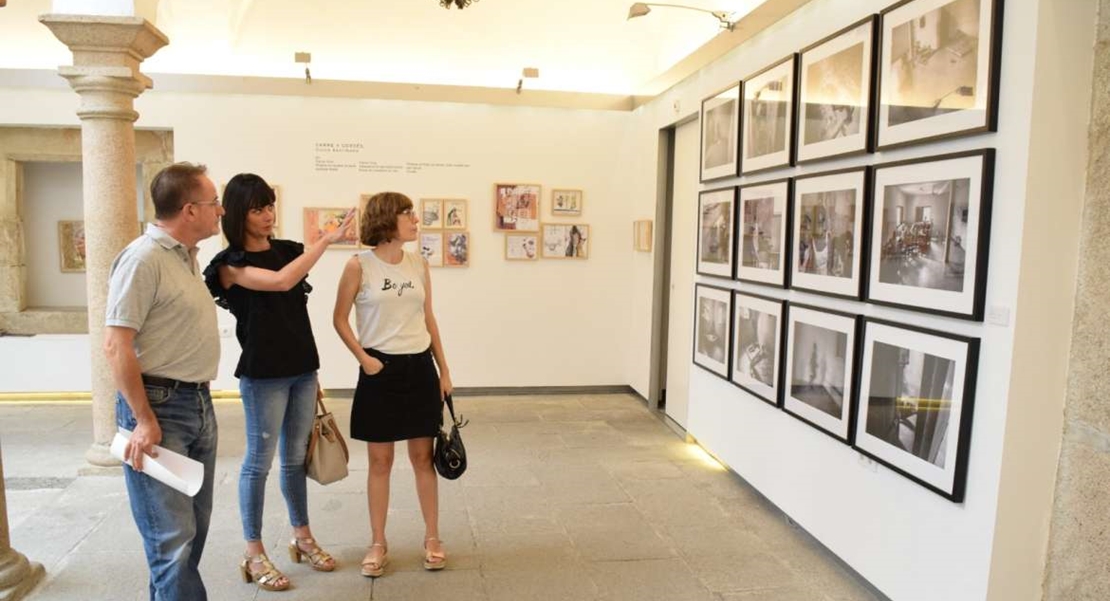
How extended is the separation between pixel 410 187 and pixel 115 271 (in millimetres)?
5331

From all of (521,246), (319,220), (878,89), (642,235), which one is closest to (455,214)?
(521,246)

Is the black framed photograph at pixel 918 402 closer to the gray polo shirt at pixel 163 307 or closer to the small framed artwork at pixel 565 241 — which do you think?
the gray polo shirt at pixel 163 307

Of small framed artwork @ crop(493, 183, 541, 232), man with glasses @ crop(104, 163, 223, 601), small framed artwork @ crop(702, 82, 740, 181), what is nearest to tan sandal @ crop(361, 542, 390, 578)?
man with glasses @ crop(104, 163, 223, 601)

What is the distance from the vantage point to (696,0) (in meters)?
5.83

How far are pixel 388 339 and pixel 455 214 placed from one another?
4.49 metres

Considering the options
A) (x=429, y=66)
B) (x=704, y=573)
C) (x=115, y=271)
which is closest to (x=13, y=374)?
(x=429, y=66)

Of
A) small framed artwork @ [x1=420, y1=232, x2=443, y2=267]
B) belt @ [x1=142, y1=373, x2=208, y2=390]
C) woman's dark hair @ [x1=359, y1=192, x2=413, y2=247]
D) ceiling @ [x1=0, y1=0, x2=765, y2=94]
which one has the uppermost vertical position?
ceiling @ [x1=0, y1=0, x2=765, y2=94]

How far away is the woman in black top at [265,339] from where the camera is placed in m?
3.13

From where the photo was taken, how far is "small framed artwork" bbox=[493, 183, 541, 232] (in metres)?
7.84

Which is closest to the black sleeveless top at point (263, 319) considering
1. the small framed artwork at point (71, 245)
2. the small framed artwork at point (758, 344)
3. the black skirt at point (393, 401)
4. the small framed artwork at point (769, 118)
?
the black skirt at point (393, 401)

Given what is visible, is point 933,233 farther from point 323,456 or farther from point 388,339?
point 323,456

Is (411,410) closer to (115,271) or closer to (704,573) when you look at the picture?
(115,271)

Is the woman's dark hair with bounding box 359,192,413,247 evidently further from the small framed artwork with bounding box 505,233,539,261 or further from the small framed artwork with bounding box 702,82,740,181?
the small framed artwork with bounding box 505,233,539,261

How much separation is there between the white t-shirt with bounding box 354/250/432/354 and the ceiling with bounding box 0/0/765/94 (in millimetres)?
4290
